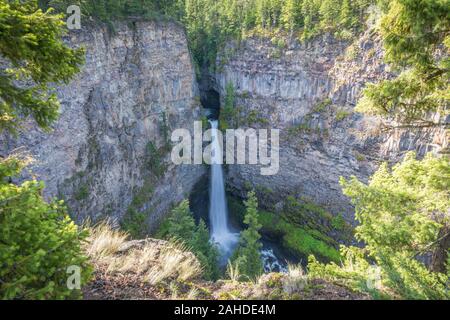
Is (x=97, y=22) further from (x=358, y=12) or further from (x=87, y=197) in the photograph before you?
(x=358, y=12)

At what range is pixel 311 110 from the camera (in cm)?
3055

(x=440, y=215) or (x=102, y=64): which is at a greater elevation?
(x=102, y=64)

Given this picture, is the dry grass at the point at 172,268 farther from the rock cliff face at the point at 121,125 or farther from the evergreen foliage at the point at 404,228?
the rock cliff face at the point at 121,125

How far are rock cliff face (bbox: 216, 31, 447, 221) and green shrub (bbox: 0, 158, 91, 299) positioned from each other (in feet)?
85.0

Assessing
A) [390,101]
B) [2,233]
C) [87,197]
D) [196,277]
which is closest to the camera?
[2,233]

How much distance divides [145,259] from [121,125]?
59.3ft

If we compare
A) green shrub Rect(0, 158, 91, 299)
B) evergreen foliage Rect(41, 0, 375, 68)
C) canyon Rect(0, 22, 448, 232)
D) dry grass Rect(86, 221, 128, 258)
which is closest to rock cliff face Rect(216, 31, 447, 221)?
canyon Rect(0, 22, 448, 232)

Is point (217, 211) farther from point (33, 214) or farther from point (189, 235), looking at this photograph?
point (33, 214)

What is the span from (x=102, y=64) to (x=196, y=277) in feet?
60.7

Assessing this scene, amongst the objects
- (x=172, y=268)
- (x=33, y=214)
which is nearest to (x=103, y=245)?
(x=172, y=268)

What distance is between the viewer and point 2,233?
4.03m

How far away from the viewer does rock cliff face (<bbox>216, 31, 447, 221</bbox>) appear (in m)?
26.8
